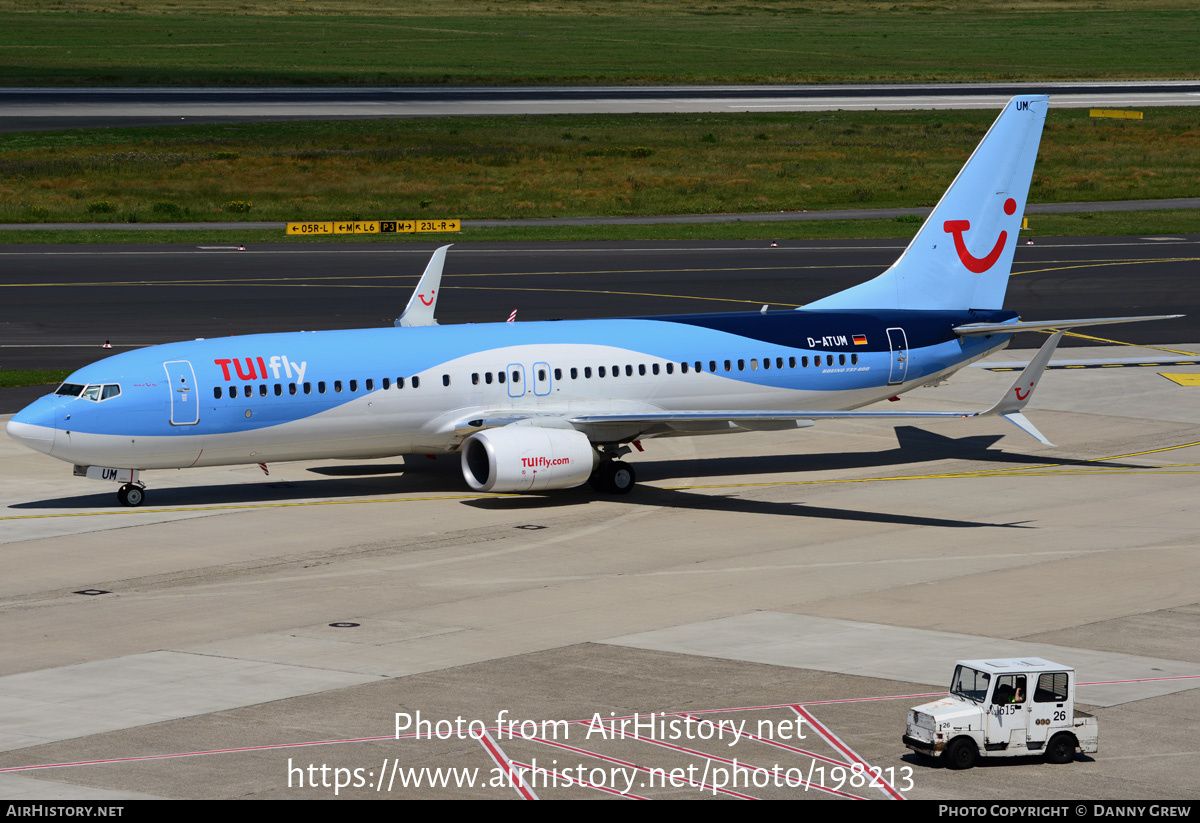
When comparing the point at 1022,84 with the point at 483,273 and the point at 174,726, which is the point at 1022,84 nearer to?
the point at 483,273

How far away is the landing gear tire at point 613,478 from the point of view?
43.1 meters

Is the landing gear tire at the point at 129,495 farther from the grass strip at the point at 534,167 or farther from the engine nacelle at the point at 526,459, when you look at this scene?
the grass strip at the point at 534,167

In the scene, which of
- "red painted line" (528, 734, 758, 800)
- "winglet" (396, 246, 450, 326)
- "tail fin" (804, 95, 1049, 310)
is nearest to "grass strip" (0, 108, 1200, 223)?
"winglet" (396, 246, 450, 326)

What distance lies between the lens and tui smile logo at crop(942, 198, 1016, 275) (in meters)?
47.9

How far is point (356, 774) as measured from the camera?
73.3ft

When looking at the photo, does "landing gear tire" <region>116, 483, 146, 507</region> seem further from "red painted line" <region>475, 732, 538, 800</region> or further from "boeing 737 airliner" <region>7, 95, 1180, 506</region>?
"red painted line" <region>475, 732, 538, 800</region>


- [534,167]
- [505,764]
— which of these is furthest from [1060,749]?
[534,167]

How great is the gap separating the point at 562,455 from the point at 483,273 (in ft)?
137

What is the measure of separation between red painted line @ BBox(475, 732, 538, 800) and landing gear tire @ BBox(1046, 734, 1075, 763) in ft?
23.5

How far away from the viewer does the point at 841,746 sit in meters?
23.4

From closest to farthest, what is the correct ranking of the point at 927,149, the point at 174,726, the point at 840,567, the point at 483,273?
the point at 174,726, the point at 840,567, the point at 483,273, the point at 927,149

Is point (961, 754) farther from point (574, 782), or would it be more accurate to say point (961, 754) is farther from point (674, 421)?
point (674, 421)
